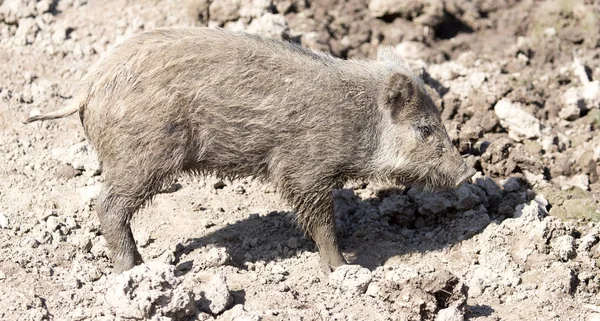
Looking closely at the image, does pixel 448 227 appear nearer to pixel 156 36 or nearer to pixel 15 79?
pixel 156 36

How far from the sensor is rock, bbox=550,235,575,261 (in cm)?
640

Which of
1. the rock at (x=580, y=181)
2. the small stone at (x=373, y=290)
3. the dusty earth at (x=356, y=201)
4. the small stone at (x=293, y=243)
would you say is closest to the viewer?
the dusty earth at (x=356, y=201)

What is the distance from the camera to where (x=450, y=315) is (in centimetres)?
552

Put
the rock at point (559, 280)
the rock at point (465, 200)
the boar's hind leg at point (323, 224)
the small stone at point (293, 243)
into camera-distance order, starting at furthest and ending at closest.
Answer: the rock at point (465, 200), the small stone at point (293, 243), the boar's hind leg at point (323, 224), the rock at point (559, 280)

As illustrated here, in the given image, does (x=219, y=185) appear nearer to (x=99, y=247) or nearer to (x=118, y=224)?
(x=99, y=247)

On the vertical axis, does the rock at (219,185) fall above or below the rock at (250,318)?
below

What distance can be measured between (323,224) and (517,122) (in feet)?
8.17

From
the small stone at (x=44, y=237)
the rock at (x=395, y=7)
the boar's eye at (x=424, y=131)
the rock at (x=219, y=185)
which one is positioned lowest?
the rock at (x=219, y=185)

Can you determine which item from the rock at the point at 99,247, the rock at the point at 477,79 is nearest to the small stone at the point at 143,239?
the rock at the point at 99,247

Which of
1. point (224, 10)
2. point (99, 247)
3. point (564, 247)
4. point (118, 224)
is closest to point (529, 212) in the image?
point (564, 247)

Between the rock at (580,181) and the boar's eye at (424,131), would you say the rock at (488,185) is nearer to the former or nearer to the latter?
the rock at (580,181)

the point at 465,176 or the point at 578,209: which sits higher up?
the point at 465,176

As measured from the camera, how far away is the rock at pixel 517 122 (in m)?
8.18

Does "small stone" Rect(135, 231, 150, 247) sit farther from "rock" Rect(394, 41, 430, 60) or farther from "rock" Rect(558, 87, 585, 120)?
"rock" Rect(558, 87, 585, 120)
